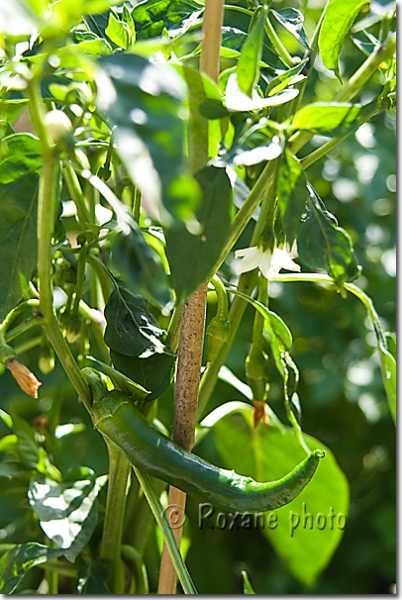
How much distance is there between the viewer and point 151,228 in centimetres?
40

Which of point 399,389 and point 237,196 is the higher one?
point 237,196

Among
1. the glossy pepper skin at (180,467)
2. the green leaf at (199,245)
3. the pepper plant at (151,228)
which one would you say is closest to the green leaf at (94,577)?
the pepper plant at (151,228)

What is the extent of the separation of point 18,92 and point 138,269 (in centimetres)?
19

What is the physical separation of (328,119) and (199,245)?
0.08m

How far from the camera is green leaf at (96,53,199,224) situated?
0.19m

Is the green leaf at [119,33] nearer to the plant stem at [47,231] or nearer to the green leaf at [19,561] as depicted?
the plant stem at [47,231]

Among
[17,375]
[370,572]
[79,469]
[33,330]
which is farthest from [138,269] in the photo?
[370,572]

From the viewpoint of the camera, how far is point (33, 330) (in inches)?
29.8

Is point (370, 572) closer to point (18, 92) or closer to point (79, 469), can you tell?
point (79, 469)

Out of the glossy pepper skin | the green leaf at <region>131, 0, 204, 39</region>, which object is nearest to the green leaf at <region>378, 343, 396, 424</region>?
the glossy pepper skin

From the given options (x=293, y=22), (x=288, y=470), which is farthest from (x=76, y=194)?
(x=288, y=470)

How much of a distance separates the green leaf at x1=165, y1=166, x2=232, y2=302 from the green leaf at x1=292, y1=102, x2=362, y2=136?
0.17 feet

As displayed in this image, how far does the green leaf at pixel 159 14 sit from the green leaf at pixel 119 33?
4 centimetres

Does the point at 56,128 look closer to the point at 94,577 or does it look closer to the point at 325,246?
the point at 325,246
